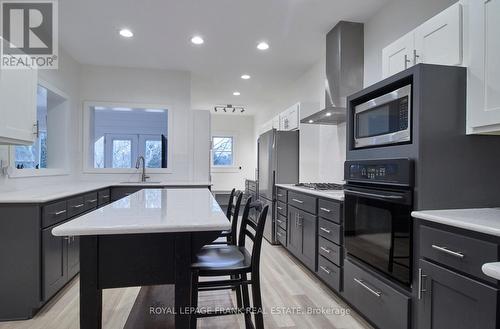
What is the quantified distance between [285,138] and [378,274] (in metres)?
2.67

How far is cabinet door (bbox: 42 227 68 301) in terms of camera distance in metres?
2.23

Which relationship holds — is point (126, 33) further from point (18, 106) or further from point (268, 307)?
point (268, 307)

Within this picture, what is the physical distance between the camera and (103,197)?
358cm

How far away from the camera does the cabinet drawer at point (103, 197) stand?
3428mm

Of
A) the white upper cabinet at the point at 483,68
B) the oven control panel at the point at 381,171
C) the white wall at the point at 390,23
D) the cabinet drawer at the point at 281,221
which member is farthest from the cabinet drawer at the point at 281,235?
the white upper cabinet at the point at 483,68

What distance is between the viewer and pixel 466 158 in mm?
1597

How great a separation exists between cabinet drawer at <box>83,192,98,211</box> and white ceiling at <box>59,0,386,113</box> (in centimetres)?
190

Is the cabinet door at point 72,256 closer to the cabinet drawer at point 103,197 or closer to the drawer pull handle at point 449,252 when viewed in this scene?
the cabinet drawer at point 103,197

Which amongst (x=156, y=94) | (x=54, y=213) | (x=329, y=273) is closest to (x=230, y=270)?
(x=329, y=273)

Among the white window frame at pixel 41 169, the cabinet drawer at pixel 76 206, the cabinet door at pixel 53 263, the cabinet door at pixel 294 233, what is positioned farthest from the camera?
the cabinet door at pixel 294 233

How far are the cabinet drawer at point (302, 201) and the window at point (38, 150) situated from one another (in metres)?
2.67

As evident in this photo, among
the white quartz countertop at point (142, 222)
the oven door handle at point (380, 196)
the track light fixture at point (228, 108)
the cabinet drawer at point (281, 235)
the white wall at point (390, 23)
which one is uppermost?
the track light fixture at point (228, 108)

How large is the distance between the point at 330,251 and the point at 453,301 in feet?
4.13

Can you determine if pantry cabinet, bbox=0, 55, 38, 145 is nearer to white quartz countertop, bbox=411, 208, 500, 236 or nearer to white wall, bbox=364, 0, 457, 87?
white quartz countertop, bbox=411, 208, 500, 236
